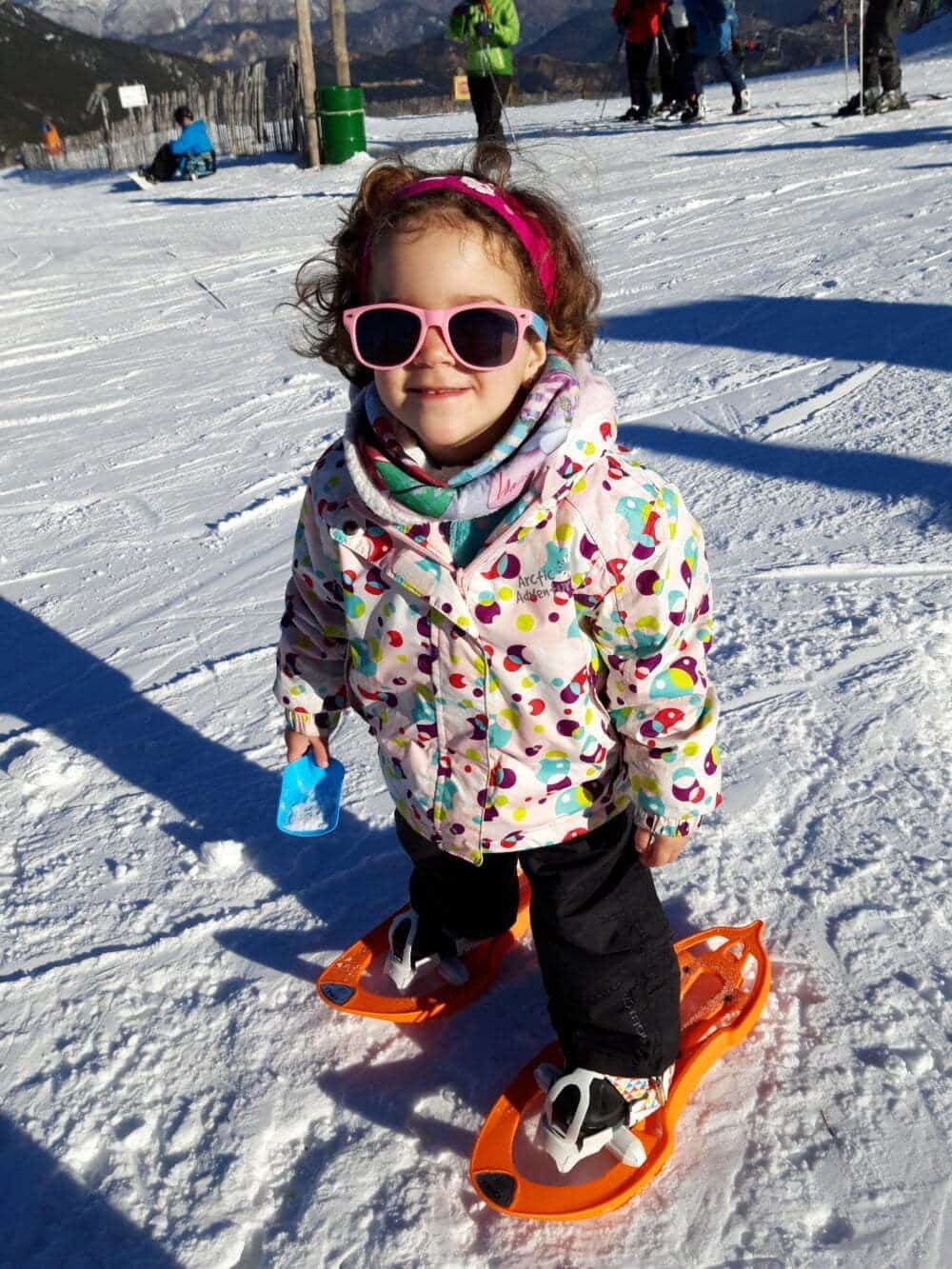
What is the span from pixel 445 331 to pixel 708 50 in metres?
11.8

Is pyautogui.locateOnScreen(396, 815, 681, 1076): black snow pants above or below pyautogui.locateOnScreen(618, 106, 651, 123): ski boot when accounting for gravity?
below

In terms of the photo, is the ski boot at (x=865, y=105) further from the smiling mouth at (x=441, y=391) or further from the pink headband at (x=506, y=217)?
the smiling mouth at (x=441, y=391)

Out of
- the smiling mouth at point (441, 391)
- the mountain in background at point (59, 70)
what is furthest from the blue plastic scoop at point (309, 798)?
the mountain in background at point (59, 70)

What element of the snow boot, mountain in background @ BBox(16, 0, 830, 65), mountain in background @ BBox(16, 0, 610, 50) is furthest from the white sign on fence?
mountain in background @ BBox(16, 0, 610, 50)

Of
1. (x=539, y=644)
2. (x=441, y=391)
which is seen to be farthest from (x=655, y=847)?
(x=441, y=391)

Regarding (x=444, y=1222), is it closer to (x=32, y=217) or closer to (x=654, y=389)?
(x=654, y=389)

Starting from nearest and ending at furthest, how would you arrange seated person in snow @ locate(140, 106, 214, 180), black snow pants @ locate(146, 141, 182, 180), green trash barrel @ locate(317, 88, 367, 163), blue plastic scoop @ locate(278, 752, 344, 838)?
1. blue plastic scoop @ locate(278, 752, 344, 838)
2. green trash barrel @ locate(317, 88, 367, 163)
3. seated person in snow @ locate(140, 106, 214, 180)
4. black snow pants @ locate(146, 141, 182, 180)

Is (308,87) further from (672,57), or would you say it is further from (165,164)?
(672,57)

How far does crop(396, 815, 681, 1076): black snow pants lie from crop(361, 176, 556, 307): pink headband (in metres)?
0.79

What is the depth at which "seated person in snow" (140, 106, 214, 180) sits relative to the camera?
1402 centimetres

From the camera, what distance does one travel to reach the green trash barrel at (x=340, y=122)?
1305 centimetres

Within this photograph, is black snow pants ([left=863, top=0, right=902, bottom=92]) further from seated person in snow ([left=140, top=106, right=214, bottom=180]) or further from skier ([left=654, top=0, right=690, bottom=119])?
seated person in snow ([left=140, top=106, right=214, bottom=180])

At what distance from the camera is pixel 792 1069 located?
5.65 feet

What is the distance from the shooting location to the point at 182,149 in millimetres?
14023
